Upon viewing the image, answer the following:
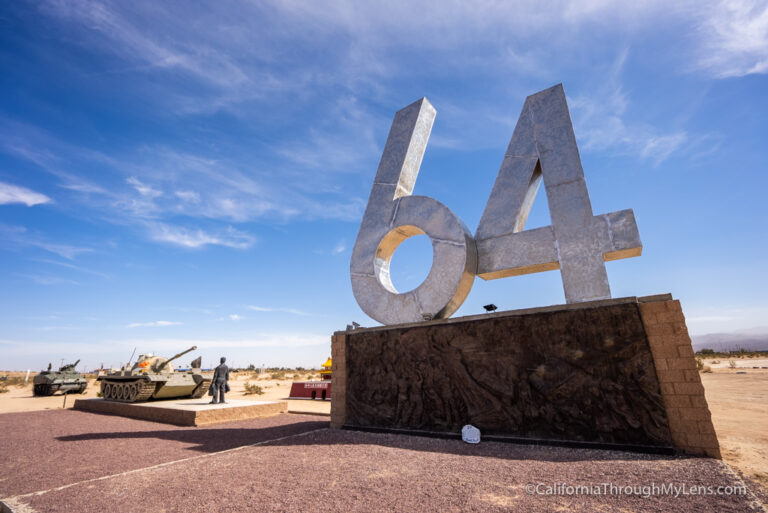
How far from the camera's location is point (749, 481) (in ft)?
14.4

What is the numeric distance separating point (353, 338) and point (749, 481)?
7200 millimetres

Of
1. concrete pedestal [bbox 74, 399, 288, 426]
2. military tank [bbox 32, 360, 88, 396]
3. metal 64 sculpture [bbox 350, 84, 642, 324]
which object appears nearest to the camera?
metal 64 sculpture [bbox 350, 84, 642, 324]

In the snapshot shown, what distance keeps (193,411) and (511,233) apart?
10.4m

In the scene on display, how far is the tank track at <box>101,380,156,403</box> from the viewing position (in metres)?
13.7

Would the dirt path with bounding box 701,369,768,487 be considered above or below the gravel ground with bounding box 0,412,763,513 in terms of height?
below

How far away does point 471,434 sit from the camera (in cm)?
660

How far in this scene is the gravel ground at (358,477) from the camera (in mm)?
3691

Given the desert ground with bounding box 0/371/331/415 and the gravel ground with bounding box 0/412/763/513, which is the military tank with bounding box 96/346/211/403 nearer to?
the desert ground with bounding box 0/371/331/415

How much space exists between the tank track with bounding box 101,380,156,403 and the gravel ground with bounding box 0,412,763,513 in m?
6.59

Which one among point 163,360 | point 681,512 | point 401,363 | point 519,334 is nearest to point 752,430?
point 519,334

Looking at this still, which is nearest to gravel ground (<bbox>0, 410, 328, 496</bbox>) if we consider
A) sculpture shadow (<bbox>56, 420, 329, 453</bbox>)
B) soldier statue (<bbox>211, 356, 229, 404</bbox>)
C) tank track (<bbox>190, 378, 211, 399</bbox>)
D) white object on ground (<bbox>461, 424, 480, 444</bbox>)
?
sculpture shadow (<bbox>56, 420, 329, 453</bbox>)

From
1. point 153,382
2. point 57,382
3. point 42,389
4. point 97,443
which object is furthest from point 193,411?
point 42,389

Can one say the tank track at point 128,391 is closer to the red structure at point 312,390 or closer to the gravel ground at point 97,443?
the gravel ground at point 97,443

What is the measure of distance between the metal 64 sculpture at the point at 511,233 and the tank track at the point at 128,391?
1066cm
